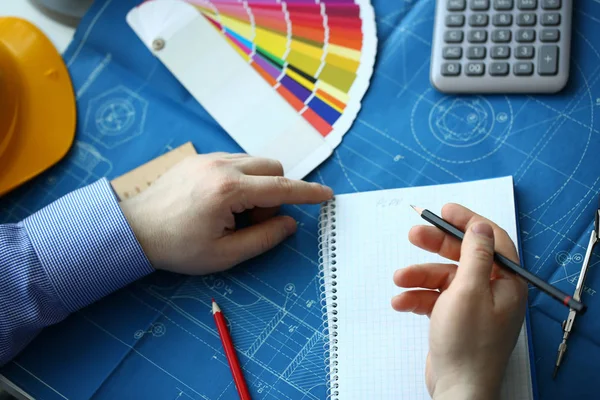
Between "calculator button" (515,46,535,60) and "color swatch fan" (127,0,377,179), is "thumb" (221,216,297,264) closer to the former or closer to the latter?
"color swatch fan" (127,0,377,179)

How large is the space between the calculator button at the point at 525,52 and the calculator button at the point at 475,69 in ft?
0.14

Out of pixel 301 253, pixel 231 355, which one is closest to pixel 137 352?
pixel 231 355

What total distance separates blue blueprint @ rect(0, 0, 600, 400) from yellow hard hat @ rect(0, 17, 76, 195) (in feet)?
0.09

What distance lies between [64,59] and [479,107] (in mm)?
559

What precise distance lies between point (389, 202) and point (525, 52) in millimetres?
242

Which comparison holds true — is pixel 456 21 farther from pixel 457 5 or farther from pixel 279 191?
pixel 279 191

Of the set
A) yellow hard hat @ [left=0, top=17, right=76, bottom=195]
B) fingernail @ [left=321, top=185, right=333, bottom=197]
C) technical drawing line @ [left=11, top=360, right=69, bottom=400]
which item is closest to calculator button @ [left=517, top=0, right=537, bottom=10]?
fingernail @ [left=321, top=185, right=333, bottom=197]

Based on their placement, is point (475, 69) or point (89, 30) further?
point (89, 30)

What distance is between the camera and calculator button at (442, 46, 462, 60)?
2.70 feet

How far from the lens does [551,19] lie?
81cm

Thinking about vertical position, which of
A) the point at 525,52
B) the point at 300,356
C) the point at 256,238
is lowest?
the point at 300,356

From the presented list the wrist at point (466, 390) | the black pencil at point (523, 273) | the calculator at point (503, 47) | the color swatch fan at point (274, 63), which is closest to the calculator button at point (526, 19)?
the calculator at point (503, 47)

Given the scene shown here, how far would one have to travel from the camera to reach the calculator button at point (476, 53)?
0.81 m

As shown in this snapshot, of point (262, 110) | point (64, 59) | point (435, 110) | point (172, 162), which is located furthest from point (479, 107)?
point (64, 59)
